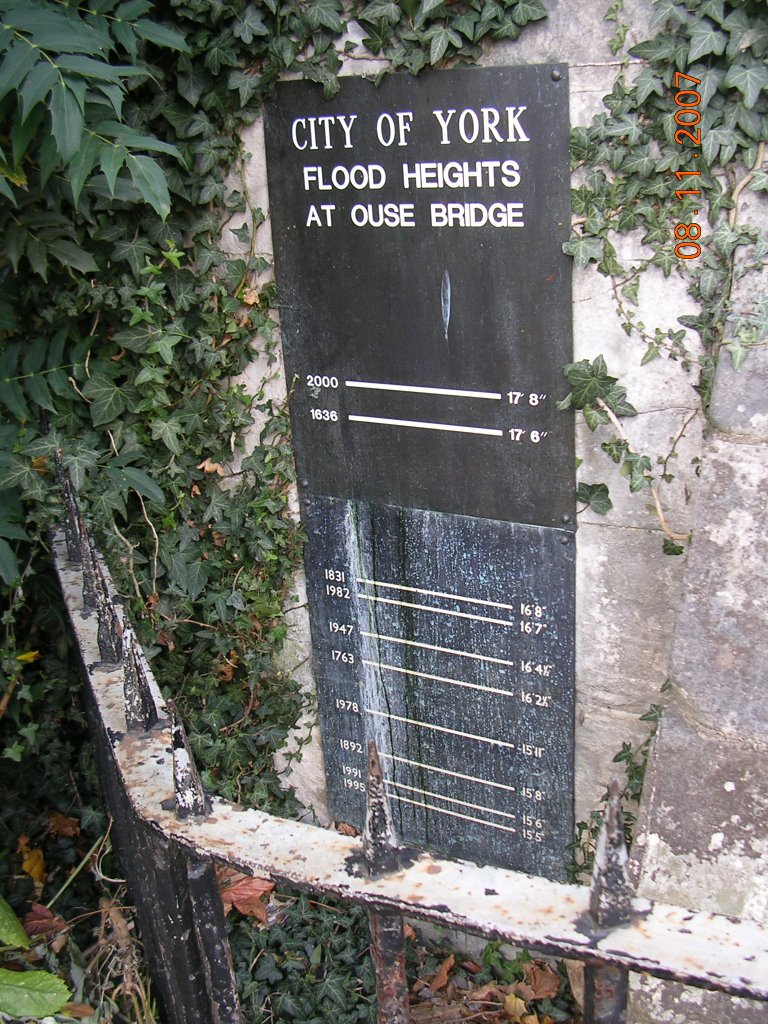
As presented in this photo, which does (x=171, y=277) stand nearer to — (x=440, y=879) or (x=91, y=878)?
(x=91, y=878)

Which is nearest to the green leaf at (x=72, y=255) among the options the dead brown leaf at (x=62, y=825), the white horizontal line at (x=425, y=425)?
the white horizontal line at (x=425, y=425)

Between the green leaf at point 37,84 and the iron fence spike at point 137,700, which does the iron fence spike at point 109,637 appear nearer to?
the iron fence spike at point 137,700

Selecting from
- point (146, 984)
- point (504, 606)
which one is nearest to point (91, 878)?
point (146, 984)

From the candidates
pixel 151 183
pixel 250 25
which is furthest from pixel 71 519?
pixel 250 25

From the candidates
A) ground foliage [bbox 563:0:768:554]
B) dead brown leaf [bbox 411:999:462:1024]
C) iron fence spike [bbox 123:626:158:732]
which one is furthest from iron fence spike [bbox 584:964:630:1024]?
dead brown leaf [bbox 411:999:462:1024]

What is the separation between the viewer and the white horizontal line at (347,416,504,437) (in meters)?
3.09

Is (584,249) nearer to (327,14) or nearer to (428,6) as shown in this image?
(428,6)

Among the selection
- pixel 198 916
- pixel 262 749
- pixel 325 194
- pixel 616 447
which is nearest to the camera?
pixel 198 916

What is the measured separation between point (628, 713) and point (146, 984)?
5.27 ft

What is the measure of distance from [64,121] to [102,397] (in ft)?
3.90

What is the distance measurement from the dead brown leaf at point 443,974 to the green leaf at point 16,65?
3071 millimetres

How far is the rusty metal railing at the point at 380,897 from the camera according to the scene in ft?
3.74

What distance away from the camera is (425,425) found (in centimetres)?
321

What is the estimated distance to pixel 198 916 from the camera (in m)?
1.47
